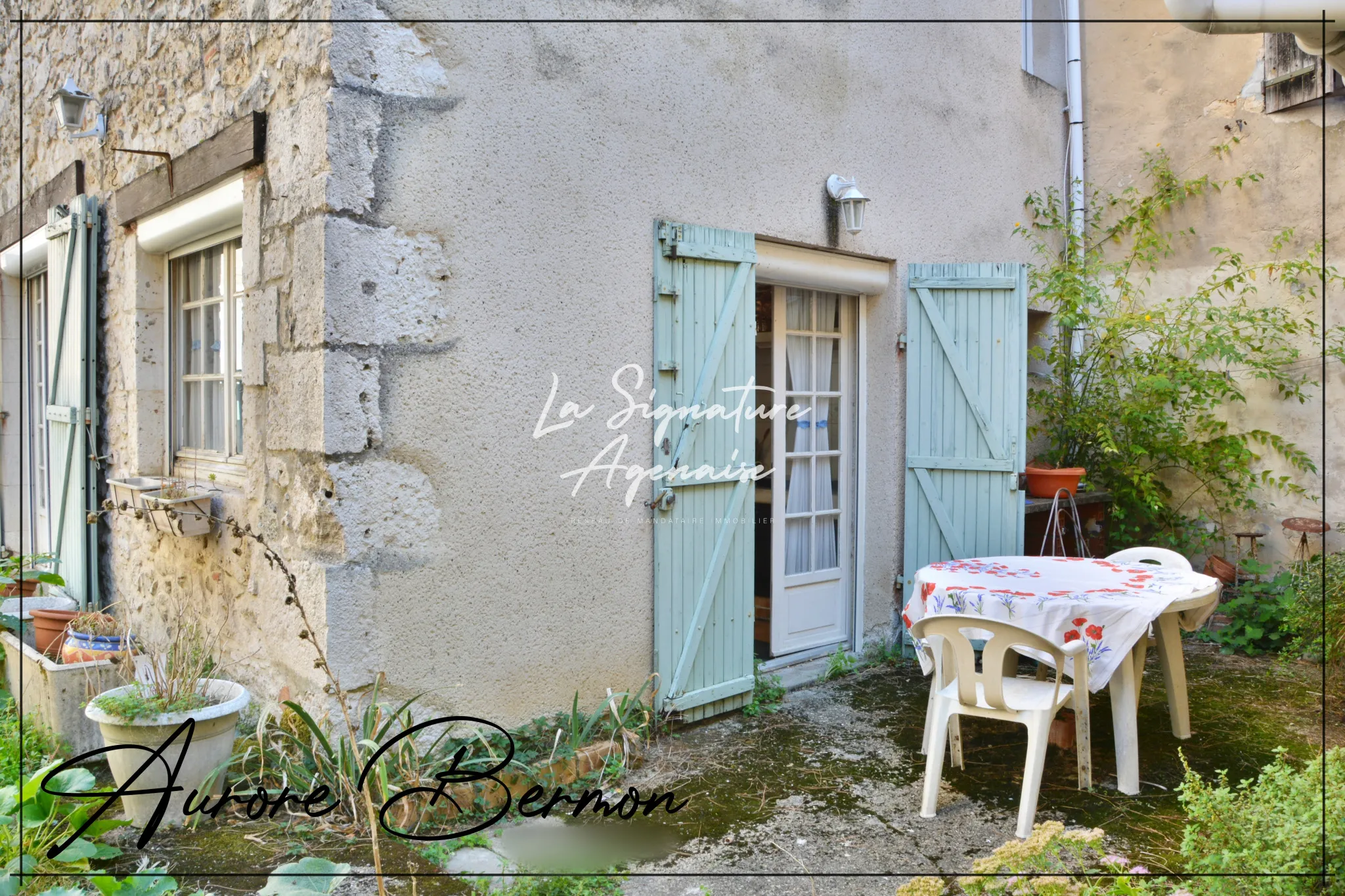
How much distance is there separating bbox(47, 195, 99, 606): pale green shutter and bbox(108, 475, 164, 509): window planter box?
39 centimetres

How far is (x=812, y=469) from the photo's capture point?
541 centimetres

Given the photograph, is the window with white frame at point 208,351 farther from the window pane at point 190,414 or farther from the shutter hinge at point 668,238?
the shutter hinge at point 668,238

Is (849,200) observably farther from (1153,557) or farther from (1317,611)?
(1317,611)

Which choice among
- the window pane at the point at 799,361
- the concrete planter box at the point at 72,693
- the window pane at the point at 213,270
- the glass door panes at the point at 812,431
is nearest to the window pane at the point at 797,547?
the glass door panes at the point at 812,431

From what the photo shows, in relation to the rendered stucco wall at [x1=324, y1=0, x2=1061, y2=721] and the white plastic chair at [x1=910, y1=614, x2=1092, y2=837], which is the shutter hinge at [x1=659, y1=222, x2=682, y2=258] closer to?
the rendered stucco wall at [x1=324, y1=0, x2=1061, y2=721]

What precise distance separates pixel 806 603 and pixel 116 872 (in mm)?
3439

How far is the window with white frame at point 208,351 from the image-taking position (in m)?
4.41

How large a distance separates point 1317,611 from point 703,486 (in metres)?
3.28

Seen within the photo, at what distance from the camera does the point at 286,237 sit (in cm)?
367

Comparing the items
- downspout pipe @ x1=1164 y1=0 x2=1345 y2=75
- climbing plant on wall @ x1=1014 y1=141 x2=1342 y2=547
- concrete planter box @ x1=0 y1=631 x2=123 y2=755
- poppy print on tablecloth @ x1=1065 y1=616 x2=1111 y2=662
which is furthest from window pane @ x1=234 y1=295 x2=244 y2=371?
climbing plant on wall @ x1=1014 y1=141 x2=1342 y2=547

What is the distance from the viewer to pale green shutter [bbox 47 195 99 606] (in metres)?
5.12

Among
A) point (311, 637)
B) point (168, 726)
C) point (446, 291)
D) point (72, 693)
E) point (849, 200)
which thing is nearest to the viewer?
point (311, 637)

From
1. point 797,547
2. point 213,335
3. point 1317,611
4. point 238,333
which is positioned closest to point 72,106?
point 213,335

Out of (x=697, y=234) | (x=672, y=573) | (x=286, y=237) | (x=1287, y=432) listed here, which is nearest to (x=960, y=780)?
(x=672, y=573)
